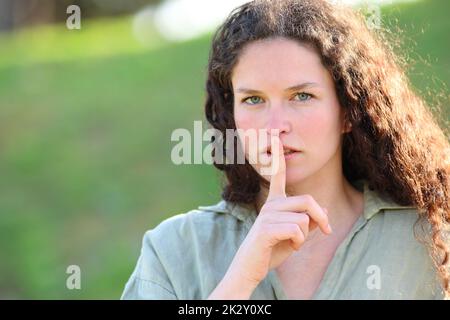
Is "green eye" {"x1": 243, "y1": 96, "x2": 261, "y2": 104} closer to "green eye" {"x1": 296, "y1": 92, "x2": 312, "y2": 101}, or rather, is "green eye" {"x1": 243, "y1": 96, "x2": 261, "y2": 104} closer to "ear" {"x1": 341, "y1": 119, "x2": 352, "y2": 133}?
"green eye" {"x1": 296, "y1": 92, "x2": 312, "y2": 101}

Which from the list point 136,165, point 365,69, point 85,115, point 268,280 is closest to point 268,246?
point 268,280

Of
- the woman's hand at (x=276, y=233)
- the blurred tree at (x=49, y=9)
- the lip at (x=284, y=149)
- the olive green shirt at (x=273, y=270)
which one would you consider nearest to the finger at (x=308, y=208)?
the woman's hand at (x=276, y=233)

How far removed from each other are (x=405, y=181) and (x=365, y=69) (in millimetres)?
412

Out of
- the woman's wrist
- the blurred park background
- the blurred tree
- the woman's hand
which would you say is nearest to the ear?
the woman's hand

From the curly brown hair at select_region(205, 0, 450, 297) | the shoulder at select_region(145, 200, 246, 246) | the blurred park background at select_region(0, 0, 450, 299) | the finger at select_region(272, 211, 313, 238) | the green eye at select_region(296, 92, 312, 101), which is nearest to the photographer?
the finger at select_region(272, 211, 313, 238)

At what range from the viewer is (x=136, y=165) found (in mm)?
7414

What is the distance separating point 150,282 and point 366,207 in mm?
788

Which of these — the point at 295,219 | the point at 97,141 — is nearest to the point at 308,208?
the point at 295,219

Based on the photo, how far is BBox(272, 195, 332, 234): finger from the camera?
2629 millimetres

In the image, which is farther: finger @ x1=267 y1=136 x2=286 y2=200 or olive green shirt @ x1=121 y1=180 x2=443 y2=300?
olive green shirt @ x1=121 y1=180 x2=443 y2=300

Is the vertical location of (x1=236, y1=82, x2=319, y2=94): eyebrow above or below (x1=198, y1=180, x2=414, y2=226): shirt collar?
above

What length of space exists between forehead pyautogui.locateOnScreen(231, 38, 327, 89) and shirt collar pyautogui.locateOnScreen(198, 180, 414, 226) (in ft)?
1.48

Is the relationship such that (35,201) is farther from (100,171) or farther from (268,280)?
(268,280)

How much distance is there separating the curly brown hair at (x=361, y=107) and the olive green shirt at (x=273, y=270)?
0.06 metres
